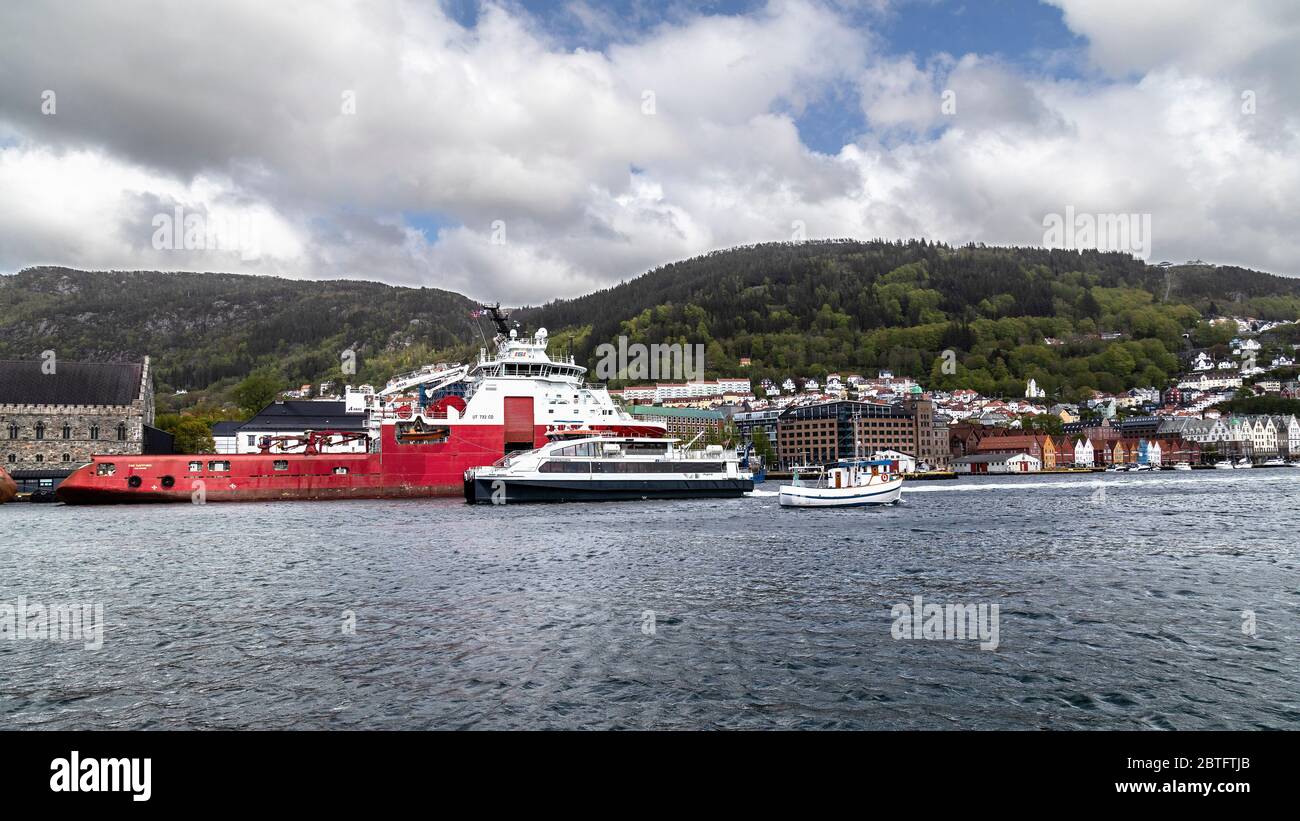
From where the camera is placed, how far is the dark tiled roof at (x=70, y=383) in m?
70.2

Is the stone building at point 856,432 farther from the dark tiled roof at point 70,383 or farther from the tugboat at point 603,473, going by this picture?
the dark tiled roof at point 70,383

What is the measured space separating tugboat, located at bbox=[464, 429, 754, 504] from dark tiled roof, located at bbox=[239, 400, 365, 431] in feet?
122

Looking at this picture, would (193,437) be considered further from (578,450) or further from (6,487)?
(578,450)

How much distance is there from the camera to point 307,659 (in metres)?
13.5

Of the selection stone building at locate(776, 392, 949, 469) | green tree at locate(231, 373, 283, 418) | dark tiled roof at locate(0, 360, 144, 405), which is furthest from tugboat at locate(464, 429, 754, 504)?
stone building at locate(776, 392, 949, 469)

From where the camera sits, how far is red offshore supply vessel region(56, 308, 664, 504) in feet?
173

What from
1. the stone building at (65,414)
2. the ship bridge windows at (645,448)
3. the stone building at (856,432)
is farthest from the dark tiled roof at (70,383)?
the stone building at (856,432)

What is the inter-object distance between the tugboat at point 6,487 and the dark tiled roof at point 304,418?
22.1 metres

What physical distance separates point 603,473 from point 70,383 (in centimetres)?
5444

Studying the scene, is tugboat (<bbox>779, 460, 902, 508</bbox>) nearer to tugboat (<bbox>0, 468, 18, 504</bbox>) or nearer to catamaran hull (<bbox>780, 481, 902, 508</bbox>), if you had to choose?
catamaran hull (<bbox>780, 481, 902, 508</bbox>)

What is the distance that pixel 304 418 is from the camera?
285ft
